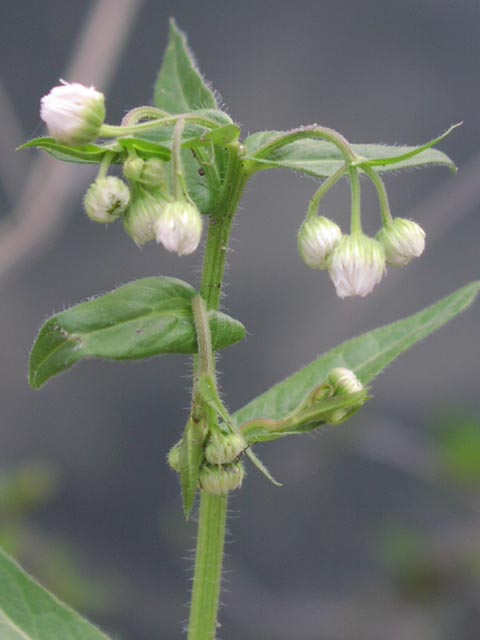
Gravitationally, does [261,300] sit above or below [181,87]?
above

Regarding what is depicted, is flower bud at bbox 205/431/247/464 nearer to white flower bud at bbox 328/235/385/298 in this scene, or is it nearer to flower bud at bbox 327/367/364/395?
flower bud at bbox 327/367/364/395

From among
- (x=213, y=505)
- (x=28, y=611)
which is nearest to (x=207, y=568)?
(x=213, y=505)

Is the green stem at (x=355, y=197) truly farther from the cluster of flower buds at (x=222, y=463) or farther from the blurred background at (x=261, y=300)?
the blurred background at (x=261, y=300)

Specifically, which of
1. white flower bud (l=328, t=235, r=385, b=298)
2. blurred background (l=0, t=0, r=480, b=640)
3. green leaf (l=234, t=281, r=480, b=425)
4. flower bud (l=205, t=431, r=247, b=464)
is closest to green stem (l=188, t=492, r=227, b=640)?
flower bud (l=205, t=431, r=247, b=464)

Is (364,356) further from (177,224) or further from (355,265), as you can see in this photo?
(177,224)

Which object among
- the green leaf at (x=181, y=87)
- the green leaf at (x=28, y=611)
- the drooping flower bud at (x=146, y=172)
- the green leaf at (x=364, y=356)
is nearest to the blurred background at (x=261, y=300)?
the green leaf at (x=181, y=87)
